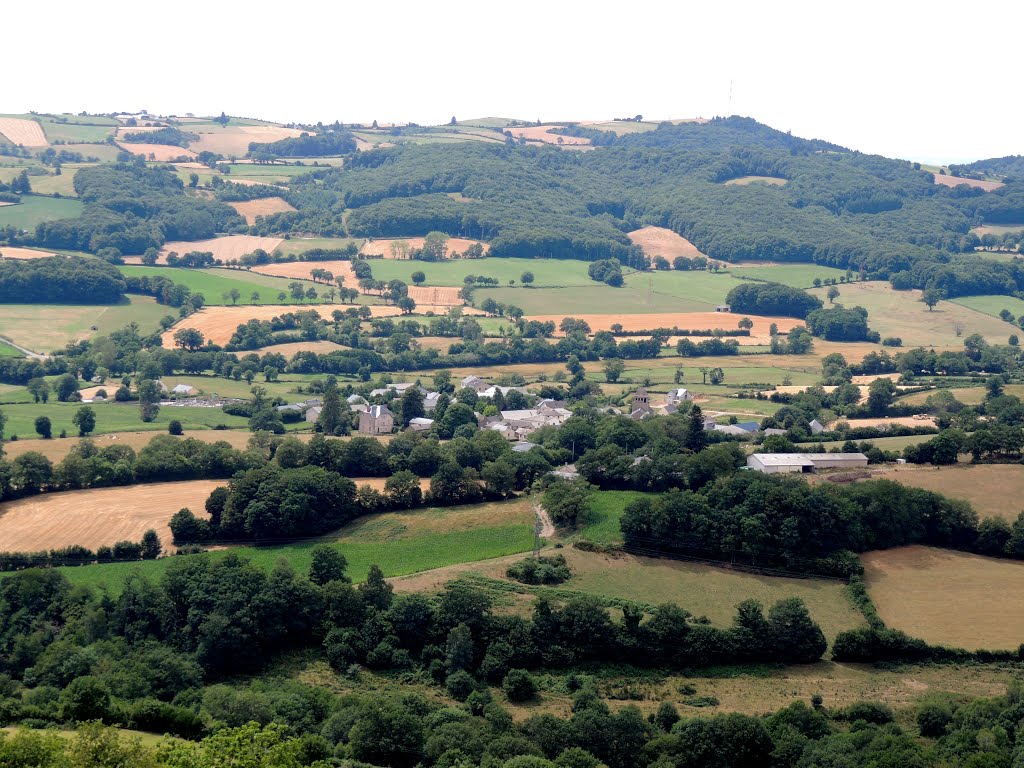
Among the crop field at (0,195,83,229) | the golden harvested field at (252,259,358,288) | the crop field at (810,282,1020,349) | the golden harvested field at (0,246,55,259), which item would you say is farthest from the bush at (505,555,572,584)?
the crop field at (0,195,83,229)

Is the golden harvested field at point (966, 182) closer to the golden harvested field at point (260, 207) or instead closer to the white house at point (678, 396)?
the golden harvested field at point (260, 207)

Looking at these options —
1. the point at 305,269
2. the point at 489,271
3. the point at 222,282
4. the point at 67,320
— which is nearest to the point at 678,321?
Answer: the point at 489,271

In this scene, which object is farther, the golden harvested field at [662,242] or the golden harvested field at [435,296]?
the golden harvested field at [662,242]

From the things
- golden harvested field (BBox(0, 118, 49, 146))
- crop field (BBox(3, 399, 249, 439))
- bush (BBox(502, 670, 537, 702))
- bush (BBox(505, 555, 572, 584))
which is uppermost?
golden harvested field (BBox(0, 118, 49, 146))

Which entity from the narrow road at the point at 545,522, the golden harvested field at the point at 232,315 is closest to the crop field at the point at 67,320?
the golden harvested field at the point at 232,315

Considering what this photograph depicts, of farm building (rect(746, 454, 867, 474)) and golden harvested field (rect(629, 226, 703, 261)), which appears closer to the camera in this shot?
farm building (rect(746, 454, 867, 474))

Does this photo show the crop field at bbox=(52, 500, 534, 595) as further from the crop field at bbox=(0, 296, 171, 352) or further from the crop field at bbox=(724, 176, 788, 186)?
the crop field at bbox=(724, 176, 788, 186)

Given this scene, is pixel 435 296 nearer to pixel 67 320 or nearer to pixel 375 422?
pixel 67 320
